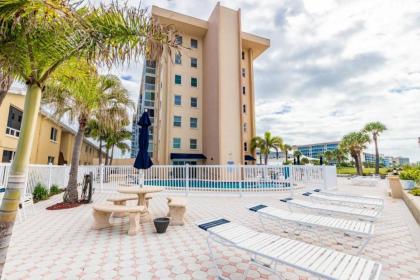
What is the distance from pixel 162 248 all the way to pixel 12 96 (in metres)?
15.4

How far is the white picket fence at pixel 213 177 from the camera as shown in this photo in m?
10.8

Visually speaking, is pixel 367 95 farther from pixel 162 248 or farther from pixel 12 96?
pixel 12 96

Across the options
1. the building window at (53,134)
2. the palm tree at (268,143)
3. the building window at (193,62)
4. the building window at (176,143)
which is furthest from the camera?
the palm tree at (268,143)

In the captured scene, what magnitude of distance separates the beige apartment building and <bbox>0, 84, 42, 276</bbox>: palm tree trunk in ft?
33.5

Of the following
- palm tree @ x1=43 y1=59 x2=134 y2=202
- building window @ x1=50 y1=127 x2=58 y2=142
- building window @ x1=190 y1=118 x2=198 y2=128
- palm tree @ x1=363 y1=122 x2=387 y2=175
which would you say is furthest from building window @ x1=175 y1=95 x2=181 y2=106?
palm tree @ x1=363 y1=122 x2=387 y2=175

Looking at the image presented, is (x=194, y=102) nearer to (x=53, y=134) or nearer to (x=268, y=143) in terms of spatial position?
(x=268, y=143)

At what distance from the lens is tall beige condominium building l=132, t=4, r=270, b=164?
21031 mm

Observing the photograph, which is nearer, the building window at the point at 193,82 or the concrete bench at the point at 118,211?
the concrete bench at the point at 118,211

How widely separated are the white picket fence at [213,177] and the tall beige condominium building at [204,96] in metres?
8.81

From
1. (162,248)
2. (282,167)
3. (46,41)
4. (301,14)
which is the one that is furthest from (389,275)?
(301,14)

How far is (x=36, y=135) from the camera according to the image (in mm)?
15875

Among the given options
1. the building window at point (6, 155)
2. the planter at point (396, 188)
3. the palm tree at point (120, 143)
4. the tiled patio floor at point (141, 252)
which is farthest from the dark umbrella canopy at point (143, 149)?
the palm tree at point (120, 143)

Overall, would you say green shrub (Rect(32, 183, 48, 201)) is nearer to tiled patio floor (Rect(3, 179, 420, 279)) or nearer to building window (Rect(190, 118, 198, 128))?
tiled patio floor (Rect(3, 179, 420, 279))

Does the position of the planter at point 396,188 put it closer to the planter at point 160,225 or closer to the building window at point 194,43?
the planter at point 160,225
